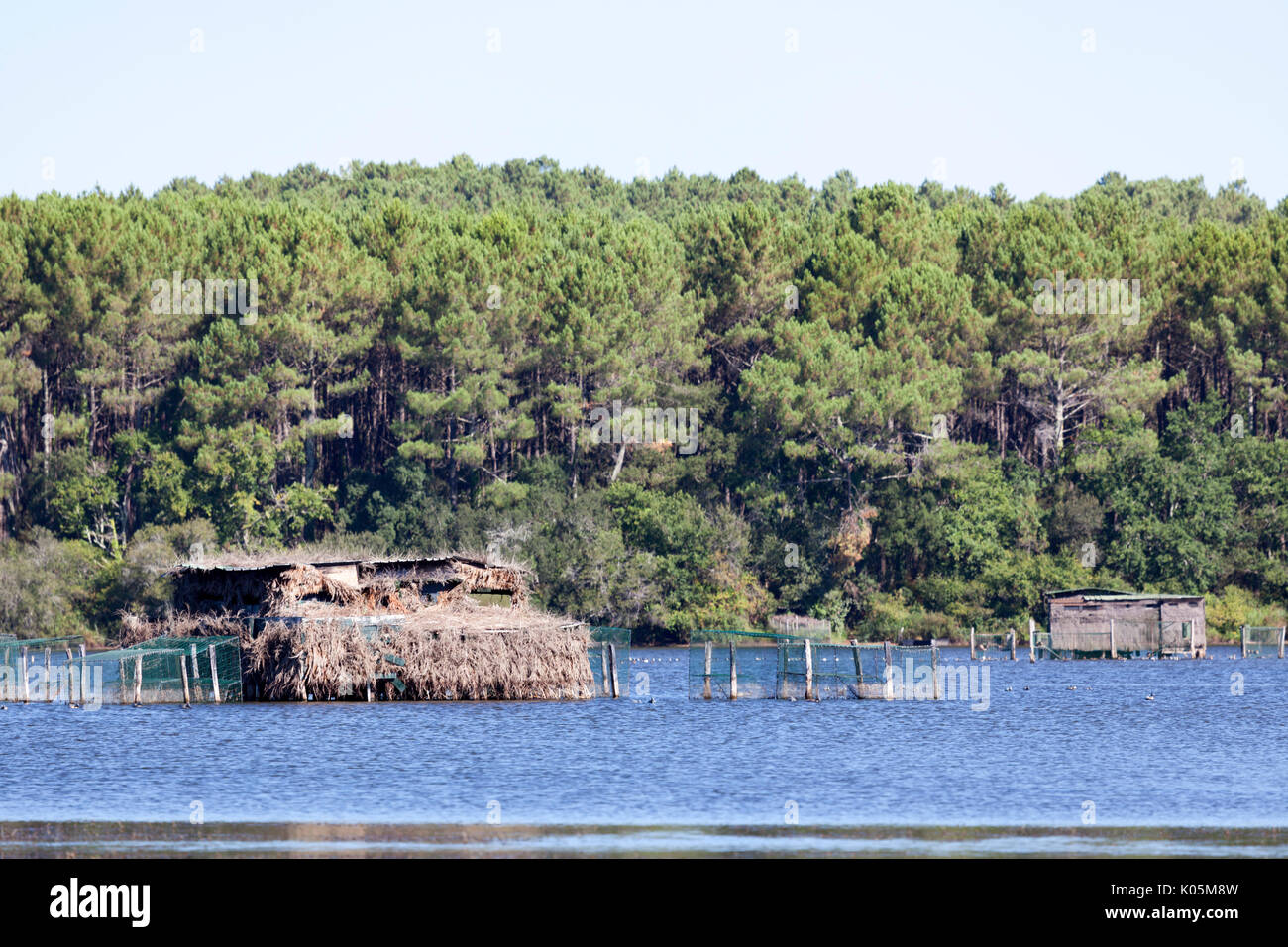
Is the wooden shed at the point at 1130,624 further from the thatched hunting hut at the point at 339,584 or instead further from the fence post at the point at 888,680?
the thatched hunting hut at the point at 339,584

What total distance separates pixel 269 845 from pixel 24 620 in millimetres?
65400

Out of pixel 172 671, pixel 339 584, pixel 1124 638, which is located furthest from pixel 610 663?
pixel 1124 638

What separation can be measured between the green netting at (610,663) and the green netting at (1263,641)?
91.7ft

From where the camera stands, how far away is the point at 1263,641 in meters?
93.3

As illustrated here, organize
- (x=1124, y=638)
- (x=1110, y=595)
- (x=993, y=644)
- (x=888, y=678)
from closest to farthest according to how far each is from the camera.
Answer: (x=888, y=678)
(x=1110, y=595)
(x=1124, y=638)
(x=993, y=644)

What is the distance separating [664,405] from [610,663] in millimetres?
42848

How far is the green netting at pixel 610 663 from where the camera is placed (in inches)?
2424

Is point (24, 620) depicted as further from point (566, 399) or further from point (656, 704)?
point (656, 704)

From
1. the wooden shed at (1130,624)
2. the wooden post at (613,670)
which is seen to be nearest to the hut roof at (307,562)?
the wooden post at (613,670)

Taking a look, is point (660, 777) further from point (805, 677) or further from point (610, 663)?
point (805, 677)

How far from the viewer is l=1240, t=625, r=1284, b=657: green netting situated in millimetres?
89062

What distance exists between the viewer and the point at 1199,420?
324 feet
